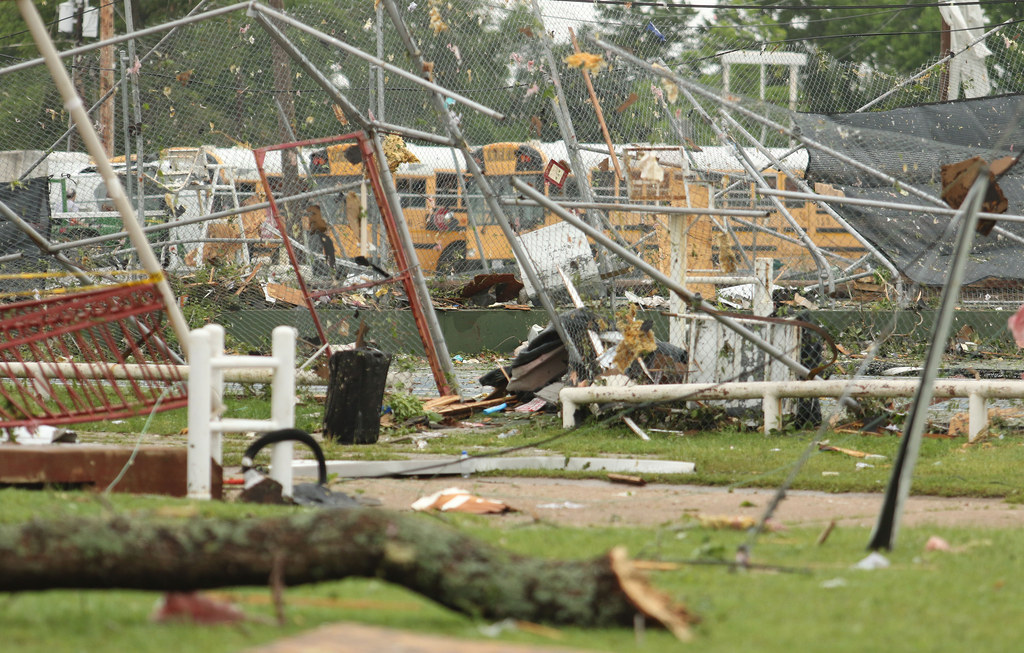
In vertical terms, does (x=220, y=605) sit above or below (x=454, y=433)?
above

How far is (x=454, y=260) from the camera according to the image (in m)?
16.1

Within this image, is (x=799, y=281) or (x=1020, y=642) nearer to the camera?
(x=1020, y=642)

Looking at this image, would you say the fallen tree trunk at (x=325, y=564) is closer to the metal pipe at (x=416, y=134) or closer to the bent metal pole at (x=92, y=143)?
the bent metal pole at (x=92, y=143)

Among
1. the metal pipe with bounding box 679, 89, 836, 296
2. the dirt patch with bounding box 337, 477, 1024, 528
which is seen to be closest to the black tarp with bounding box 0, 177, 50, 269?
the metal pipe with bounding box 679, 89, 836, 296

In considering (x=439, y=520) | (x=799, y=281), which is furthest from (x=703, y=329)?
(x=799, y=281)

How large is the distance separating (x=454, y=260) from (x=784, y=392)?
747 cm

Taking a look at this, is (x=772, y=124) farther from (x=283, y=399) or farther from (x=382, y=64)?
(x=283, y=399)

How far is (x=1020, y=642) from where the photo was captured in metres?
3.38

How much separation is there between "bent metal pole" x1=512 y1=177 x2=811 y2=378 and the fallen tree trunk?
5.40m

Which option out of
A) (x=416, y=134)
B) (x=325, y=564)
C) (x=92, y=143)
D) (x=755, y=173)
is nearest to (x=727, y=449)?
(x=416, y=134)

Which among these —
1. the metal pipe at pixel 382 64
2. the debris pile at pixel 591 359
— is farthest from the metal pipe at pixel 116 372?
the metal pipe at pixel 382 64

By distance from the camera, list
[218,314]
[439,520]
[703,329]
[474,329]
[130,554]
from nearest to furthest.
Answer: [130,554] → [439,520] → [703,329] → [218,314] → [474,329]

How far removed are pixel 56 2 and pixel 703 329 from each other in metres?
17.8

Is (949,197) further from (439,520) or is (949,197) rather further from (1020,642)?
(1020,642)
